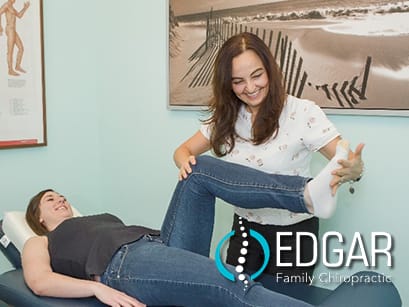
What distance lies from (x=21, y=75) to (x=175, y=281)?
1400mm

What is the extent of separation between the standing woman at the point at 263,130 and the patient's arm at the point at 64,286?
0.43 m

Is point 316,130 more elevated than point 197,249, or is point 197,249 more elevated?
point 316,130

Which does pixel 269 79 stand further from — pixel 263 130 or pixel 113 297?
pixel 113 297

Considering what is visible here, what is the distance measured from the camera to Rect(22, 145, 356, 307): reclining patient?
1.38 m

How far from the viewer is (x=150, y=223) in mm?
2613

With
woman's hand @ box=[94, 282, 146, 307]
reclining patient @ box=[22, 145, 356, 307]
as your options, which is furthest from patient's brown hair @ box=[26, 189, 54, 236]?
woman's hand @ box=[94, 282, 146, 307]

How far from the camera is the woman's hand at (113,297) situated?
150 centimetres

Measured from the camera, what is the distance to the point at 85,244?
67.2 inches

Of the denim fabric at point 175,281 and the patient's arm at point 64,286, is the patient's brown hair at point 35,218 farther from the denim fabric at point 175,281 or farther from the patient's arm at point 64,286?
the denim fabric at point 175,281

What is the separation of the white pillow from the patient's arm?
0.23 metres

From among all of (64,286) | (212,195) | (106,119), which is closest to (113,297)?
(64,286)

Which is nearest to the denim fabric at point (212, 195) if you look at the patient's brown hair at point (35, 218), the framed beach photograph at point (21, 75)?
the patient's brown hair at point (35, 218)

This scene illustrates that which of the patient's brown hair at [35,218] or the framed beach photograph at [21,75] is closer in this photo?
the patient's brown hair at [35,218]

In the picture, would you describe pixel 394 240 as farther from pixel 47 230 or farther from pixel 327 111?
pixel 47 230
